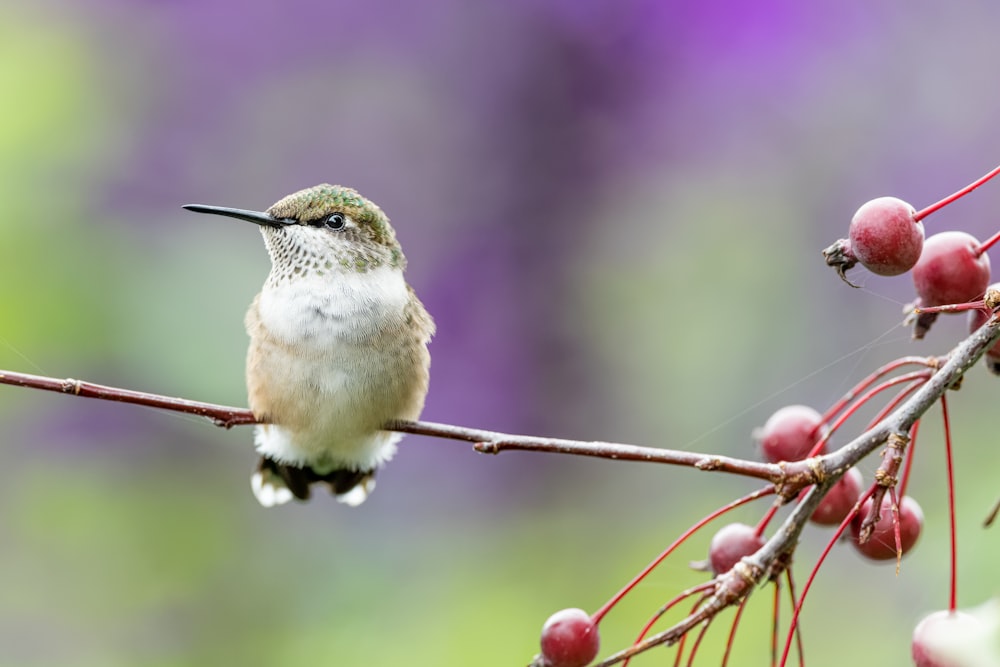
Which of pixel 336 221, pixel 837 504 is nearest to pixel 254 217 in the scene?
pixel 336 221

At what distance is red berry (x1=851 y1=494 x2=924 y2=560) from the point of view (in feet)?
5.31

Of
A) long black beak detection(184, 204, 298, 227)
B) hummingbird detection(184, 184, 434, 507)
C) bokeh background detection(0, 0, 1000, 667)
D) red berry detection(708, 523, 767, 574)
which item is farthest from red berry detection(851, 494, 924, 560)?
long black beak detection(184, 204, 298, 227)

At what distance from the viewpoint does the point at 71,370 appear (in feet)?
10.3

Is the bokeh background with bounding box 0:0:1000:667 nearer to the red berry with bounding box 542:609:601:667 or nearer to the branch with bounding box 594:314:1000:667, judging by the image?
the branch with bounding box 594:314:1000:667

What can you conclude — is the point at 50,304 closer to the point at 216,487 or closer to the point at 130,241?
the point at 130,241

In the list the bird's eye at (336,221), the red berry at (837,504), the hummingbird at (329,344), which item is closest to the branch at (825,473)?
the red berry at (837,504)

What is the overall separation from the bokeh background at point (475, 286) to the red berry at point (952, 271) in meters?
1.01

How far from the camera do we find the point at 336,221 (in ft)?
8.41

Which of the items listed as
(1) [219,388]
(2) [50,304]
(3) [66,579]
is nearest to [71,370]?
(2) [50,304]

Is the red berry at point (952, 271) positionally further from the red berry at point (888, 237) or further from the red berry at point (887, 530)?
the red berry at point (887, 530)

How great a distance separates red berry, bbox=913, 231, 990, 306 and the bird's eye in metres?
1.34

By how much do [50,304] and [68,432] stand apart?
0.48m

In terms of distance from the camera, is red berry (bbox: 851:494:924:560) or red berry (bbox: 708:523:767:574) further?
red berry (bbox: 708:523:767:574)

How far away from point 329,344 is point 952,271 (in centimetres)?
125
